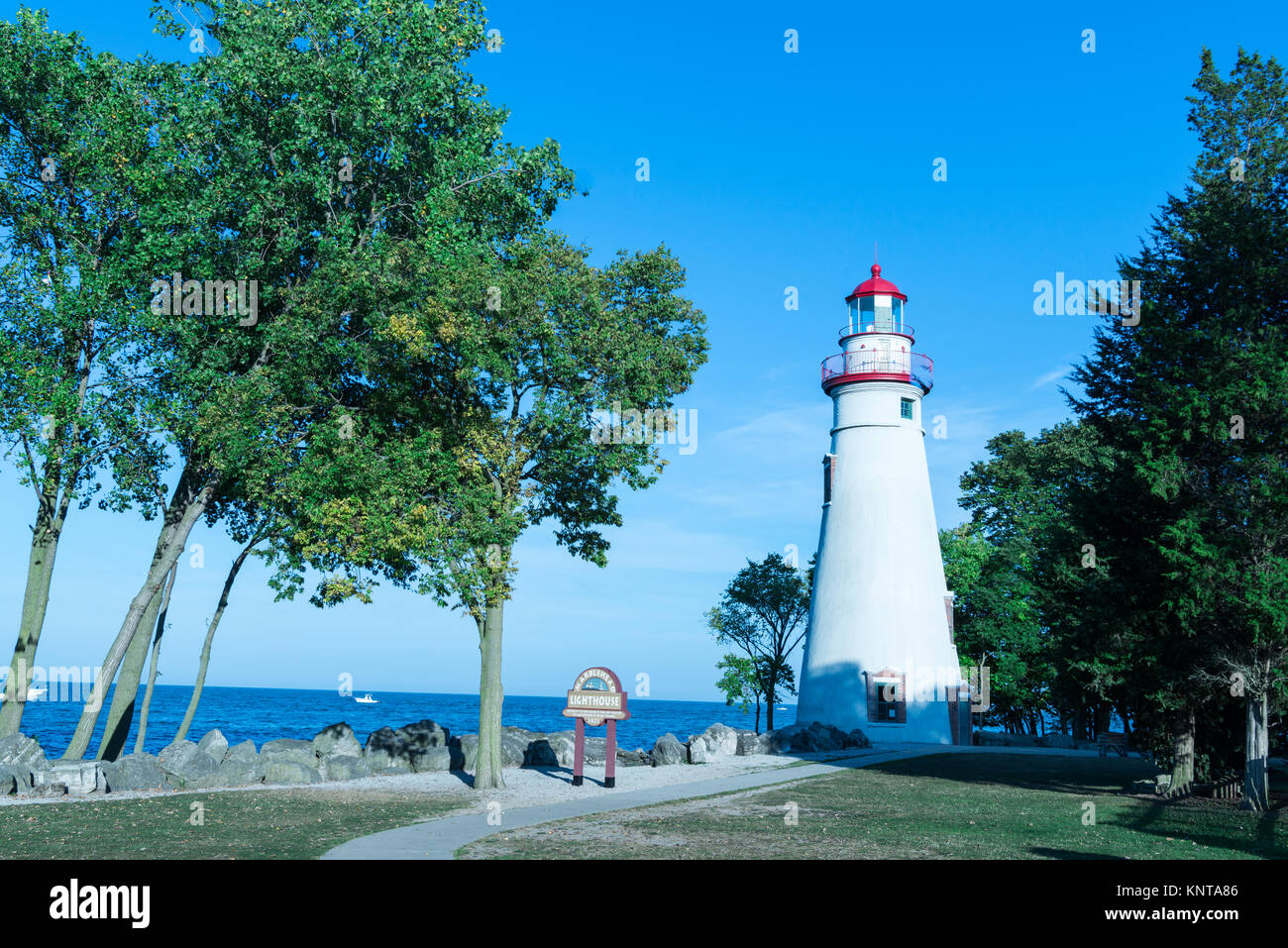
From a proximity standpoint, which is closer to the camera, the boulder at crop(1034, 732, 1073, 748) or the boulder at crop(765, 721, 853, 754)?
the boulder at crop(765, 721, 853, 754)

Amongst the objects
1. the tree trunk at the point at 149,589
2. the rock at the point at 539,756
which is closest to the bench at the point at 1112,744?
the rock at the point at 539,756

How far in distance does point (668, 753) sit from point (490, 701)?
34.4 feet

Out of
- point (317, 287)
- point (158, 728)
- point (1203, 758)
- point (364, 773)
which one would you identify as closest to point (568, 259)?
point (317, 287)

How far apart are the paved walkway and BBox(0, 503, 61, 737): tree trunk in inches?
545

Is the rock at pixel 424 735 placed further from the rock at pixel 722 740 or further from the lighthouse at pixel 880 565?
the lighthouse at pixel 880 565

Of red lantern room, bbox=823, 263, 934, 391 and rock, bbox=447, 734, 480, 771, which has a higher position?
red lantern room, bbox=823, 263, 934, 391

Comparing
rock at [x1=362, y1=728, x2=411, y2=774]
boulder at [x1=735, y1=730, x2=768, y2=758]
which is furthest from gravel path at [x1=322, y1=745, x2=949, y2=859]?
rock at [x1=362, y1=728, x2=411, y2=774]

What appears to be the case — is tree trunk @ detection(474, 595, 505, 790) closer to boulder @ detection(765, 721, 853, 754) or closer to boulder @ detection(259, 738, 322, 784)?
boulder @ detection(259, 738, 322, 784)

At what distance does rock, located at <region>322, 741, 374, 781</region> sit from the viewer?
901 inches

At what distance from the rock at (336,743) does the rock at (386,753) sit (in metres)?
0.43

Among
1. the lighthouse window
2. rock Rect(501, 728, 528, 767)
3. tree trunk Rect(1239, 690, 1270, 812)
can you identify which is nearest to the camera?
tree trunk Rect(1239, 690, 1270, 812)
